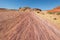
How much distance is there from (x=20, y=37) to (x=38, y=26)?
2.47 m

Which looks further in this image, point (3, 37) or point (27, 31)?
point (27, 31)

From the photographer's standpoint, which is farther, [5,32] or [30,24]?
[30,24]

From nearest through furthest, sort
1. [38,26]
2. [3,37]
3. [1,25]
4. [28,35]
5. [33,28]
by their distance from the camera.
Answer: [3,37] < [28,35] < [1,25] < [33,28] < [38,26]

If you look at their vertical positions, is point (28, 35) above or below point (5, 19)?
below

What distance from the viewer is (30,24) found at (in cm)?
980

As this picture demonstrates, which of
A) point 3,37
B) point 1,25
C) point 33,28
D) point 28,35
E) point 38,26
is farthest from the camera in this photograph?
point 38,26

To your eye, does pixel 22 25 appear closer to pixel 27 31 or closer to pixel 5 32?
pixel 27 31

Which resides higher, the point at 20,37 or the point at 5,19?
the point at 5,19

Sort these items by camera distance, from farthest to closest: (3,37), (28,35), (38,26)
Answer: (38,26), (28,35), (3,37)

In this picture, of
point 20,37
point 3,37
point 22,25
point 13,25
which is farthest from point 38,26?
point 3,37

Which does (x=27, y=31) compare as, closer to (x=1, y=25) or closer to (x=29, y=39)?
(x=29, y=39)

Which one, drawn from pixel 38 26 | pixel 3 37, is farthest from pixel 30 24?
pixel 3 37

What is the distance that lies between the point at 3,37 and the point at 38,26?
3112mm

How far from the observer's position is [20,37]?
25.5 ft
